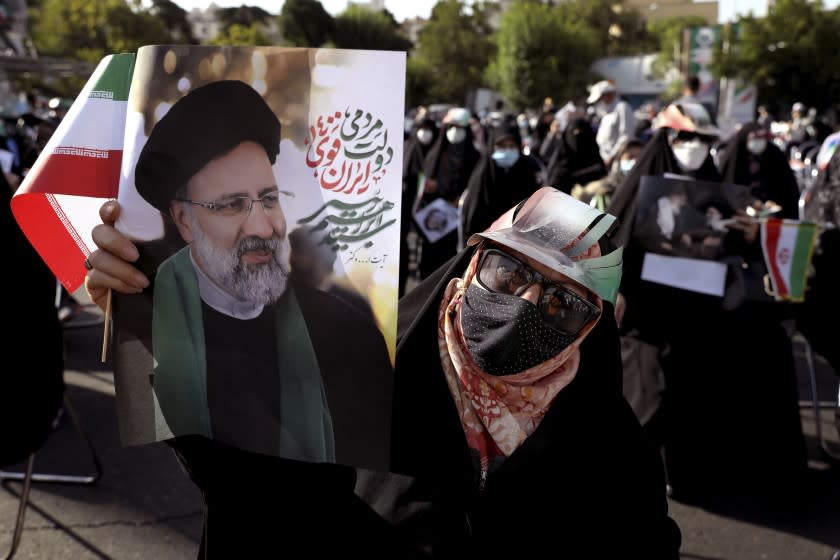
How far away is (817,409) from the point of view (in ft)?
14.8

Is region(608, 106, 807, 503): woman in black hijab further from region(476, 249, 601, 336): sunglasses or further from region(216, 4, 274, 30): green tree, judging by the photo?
region(216, 4, 274, 30): green tree

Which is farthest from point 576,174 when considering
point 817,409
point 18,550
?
point 18,550

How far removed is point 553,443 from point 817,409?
11.2ft

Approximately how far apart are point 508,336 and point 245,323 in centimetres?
61

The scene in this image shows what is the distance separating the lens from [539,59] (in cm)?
5319

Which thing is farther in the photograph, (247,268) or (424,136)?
(424,136)

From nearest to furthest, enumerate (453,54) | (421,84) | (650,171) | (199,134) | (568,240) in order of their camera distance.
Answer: (199,134) < (568,240) < (650,171) < (421,84) < (453,54)

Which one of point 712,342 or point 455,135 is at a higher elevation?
point 455,135

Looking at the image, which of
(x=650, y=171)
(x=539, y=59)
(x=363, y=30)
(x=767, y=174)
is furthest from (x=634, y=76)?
(x=650, y=171)

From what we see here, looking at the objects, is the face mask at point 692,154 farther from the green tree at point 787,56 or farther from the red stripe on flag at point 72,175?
the green tree at point 787,56

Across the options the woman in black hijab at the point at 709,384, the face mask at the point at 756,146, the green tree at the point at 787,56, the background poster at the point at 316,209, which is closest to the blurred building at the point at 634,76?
the green tree at the point at 787,56

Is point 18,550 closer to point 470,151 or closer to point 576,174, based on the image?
point 470,151

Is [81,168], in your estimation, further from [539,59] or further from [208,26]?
[208,26]

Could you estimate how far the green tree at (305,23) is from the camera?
65.9 meters
